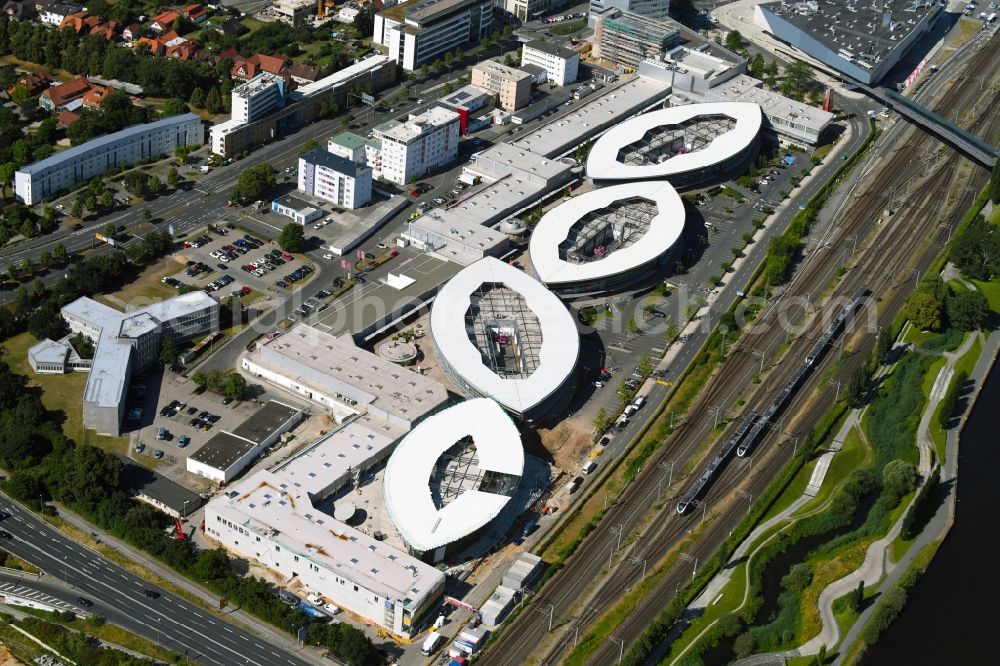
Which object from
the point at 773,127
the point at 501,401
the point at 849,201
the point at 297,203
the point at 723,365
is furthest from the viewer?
the point at 773,127

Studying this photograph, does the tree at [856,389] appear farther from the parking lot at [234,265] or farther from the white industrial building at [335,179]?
the white industrial building at [335,179]

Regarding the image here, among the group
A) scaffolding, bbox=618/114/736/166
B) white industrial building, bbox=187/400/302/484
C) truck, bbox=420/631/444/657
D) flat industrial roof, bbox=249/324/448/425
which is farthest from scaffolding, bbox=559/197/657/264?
truck, bbox=420/631/444/657

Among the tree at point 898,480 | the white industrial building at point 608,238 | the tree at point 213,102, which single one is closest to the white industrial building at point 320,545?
the white industrial building at point 608,238

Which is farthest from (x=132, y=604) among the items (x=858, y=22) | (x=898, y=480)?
(x=858, y=22)

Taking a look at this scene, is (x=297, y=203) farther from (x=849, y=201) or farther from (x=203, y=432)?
(x=849, y=201)

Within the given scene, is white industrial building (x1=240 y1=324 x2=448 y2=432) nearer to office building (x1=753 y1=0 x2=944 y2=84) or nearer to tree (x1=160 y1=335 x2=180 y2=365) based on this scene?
tree (x1=160 y1=335 x2=180 y2=365)

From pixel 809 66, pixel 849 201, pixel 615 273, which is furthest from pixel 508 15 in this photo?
pixel 615 273

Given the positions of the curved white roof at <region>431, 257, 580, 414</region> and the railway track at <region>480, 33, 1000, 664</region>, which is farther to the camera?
the curved white roof at <region>431, 257, 580, 414</region>
